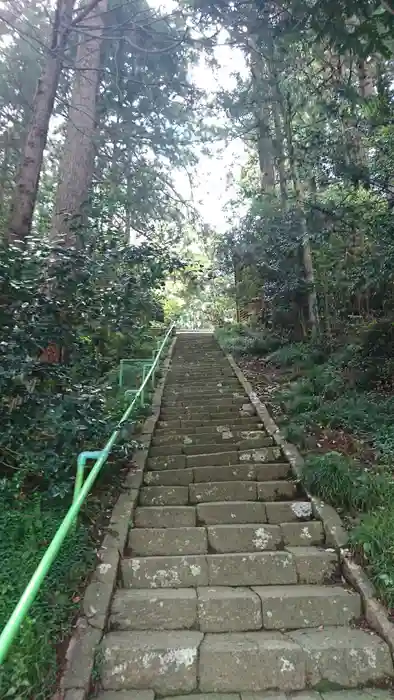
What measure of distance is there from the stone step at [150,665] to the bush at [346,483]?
5.93ft

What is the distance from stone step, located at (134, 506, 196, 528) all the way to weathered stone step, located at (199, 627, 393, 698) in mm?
1282

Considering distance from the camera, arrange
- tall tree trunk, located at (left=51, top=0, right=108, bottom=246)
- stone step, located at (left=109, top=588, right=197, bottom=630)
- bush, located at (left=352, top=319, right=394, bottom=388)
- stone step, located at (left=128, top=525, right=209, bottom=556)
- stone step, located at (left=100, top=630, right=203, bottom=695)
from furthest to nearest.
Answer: bush, located at (left=352, top=319, right=394, bottom=388) → tall tree trunk, located at (left=51, top=0, right=108, bottom=246) → stone step, located at (left=128, top=525, right=209, bottom=556) → stone step, located at (left=109, top=588, right=197, bottom=630) → stone step, located at (left=100, top=630, right=203, bottom=695)

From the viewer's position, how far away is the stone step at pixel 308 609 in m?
3.01

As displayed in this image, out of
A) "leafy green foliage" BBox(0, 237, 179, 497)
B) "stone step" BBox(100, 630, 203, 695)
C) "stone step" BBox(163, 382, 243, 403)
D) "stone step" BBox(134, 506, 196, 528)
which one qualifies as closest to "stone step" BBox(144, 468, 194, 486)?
"stone step" BBox(134, 506, 196, 528)

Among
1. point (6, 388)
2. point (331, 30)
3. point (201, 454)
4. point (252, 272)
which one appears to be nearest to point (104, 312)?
point (6, 388)

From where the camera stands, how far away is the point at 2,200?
8.98 m

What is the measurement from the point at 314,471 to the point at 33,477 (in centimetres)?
253

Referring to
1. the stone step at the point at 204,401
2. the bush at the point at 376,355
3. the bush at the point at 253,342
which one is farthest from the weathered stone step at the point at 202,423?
the bush at the point at 253,342

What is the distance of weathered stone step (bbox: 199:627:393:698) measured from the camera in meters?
2.61

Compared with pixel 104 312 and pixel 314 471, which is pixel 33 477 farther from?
pixel 314 471

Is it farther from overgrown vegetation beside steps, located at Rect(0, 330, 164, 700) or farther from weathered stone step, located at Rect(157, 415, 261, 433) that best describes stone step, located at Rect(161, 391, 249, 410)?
overgrown vegetation beside steps, located at Rect(0, 330, 164, 700)

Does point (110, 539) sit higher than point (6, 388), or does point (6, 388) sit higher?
point (6, 388)

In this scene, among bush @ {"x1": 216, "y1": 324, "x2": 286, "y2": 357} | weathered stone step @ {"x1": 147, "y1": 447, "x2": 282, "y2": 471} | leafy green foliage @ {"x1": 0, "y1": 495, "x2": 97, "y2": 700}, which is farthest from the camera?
bush @ {"x1": 216, "y1": 324, "x2": 286, "y2": 357}

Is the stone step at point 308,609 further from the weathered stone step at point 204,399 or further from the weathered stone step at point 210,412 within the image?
the weathered stone step at point 204,399
